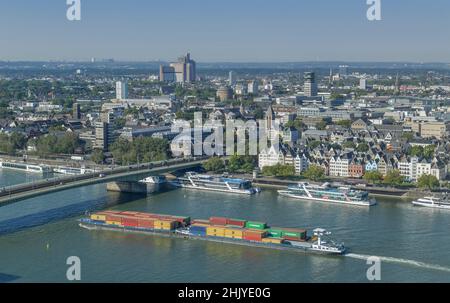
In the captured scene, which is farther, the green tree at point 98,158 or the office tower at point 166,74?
the office tower at point 166,74

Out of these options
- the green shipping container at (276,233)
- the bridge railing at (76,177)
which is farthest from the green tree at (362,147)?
the green shipping container at (276,233)

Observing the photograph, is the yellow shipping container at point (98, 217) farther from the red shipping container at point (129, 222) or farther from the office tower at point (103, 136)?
the office tower at point (103, 136)

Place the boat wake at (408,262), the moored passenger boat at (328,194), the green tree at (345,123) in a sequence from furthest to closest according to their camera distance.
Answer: the green tree at (345,123) < the moored passenger boat at (328,194) < the boat wake at (408,262)

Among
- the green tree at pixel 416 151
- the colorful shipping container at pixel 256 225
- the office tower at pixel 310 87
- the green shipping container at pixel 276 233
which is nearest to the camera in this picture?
the green shipping container at pixel 276 233

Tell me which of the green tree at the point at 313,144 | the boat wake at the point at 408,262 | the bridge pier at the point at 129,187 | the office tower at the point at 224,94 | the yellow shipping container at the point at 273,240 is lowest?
the bridge pier at the point at 129,187

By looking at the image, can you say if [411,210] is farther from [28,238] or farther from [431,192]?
[28,238]

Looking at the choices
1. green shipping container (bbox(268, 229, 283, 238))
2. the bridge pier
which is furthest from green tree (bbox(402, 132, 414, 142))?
green shipping container (bbox(268, 229, 283, 238))
